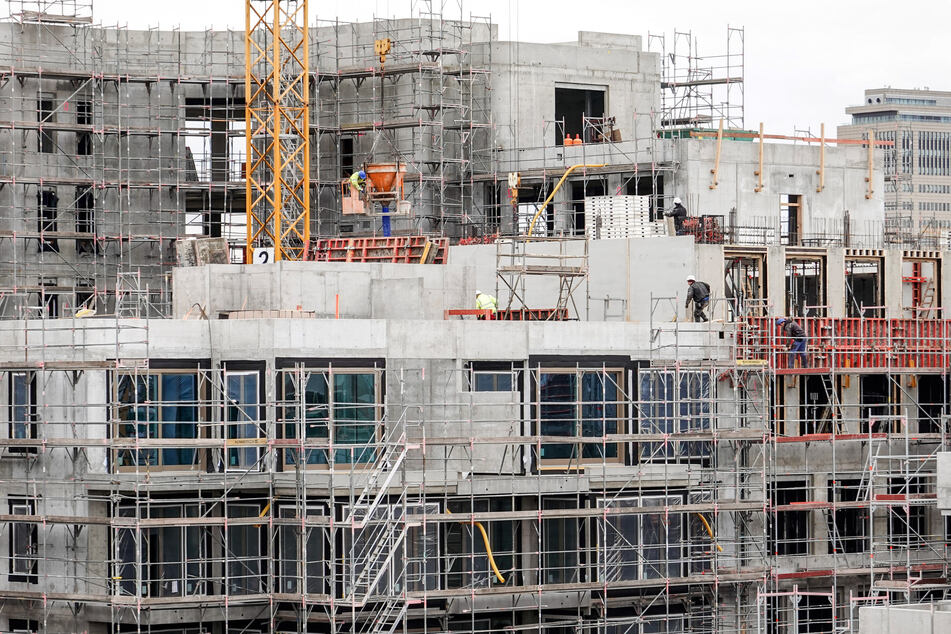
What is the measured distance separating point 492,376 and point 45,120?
28.5 m

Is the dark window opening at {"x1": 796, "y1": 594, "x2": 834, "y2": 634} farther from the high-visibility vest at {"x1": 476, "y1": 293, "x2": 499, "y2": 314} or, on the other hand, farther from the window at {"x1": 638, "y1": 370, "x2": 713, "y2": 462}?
the high-visibility vest at {"x1": 476, "y1": 293, "x2": 499, "y2": 314}

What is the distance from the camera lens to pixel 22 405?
1928 inches

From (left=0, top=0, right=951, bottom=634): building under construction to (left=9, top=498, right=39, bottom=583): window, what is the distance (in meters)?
0.08

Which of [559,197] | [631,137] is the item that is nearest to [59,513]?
[559,197]

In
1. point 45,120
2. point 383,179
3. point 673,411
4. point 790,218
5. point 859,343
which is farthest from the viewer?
point 45,120

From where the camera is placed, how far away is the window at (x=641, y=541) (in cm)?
4991

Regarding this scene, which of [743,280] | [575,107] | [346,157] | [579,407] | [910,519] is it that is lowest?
[910,519]

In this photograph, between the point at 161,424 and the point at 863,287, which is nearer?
the point at 161,424

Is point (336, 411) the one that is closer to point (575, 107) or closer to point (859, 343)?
point (859, 343)

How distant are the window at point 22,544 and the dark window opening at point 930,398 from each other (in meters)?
29.2

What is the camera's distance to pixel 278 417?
47750 mm

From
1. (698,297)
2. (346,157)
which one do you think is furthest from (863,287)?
(346,157)

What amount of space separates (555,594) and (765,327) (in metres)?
11.9

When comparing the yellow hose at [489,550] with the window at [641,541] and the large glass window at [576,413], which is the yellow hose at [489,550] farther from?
the window at [641,541]
